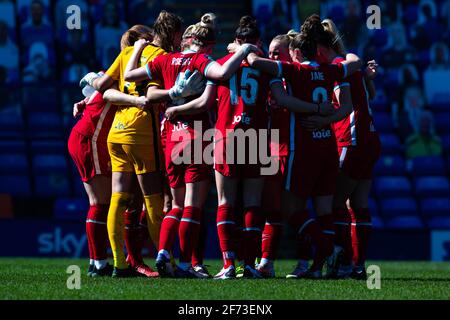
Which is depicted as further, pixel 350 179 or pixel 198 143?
pixel 350 179

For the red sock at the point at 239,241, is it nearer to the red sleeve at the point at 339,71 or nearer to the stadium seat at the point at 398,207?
the red sleeve at the point at 339,71

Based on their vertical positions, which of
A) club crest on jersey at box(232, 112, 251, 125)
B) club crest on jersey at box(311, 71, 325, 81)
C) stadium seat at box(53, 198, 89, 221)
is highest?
club crest on jersey at box(311, 71, 325, 81)

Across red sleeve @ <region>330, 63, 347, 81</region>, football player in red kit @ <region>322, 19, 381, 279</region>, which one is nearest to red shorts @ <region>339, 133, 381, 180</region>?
football player in red kit @ <region>322, 19, 381, 279</region>

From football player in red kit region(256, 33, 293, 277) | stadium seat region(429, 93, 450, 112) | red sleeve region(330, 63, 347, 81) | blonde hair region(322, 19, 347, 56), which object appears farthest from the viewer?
stadium seat region(429, 93, 450, 112)

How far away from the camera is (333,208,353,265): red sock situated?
827 centimetres

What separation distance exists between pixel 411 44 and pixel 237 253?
1096 centimetres

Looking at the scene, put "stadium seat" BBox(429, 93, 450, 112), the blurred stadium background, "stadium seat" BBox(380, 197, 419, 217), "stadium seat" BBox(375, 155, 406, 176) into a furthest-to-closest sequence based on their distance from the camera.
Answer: "stadium seat" BBox(429, 93, 450, 112) → "stadium seat" BBox(375, 155, 406, 176) → "stadium seat" BBox(380, 197, 419, 217) → the blurred stadium background

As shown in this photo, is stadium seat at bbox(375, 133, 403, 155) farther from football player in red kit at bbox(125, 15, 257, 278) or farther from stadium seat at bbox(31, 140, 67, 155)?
football player in red kit at bbox(125, 15, 257, 278)

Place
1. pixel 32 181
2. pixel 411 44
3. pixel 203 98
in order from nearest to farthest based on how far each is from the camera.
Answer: pixel 203 98 → pixel 32 181 → pixel 411 44

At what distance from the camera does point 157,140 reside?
799 centimetres

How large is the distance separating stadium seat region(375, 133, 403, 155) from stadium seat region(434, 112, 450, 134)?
3.03ft
